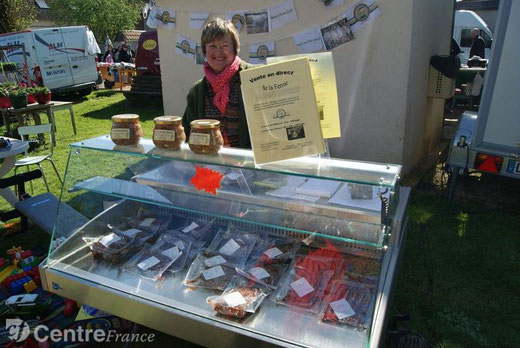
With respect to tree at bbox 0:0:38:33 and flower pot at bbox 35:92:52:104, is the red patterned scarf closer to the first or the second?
flower pot at bbox 35:92:52:104

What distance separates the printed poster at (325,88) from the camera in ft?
5.18

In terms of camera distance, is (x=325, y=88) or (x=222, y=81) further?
(x=222, y=81)

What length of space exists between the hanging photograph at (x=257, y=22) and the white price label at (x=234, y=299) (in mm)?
4557

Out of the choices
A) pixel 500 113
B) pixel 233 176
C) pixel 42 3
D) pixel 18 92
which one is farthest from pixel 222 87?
pixel 42 3

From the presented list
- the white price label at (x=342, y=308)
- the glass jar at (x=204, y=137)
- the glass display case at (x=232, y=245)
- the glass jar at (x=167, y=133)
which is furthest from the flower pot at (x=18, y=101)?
the white price label at (x=342, y=308)

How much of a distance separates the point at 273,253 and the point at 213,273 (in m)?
0.31

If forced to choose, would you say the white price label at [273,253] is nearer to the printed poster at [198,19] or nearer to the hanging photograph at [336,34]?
the hanging photograph at [336,34]

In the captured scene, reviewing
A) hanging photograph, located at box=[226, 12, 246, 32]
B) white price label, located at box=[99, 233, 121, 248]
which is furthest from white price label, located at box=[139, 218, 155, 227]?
hanging photograph, located at box=[226, 12, 246, 32]

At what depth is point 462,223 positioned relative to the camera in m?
4.11

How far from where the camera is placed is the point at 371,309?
1.50 m

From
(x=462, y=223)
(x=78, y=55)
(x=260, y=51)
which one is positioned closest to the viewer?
(x=462, y=223)

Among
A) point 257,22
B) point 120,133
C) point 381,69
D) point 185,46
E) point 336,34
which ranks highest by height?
point 257,22

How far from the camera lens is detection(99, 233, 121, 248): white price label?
2102 mm

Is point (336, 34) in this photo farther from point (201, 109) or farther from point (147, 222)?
point (147, 222)
